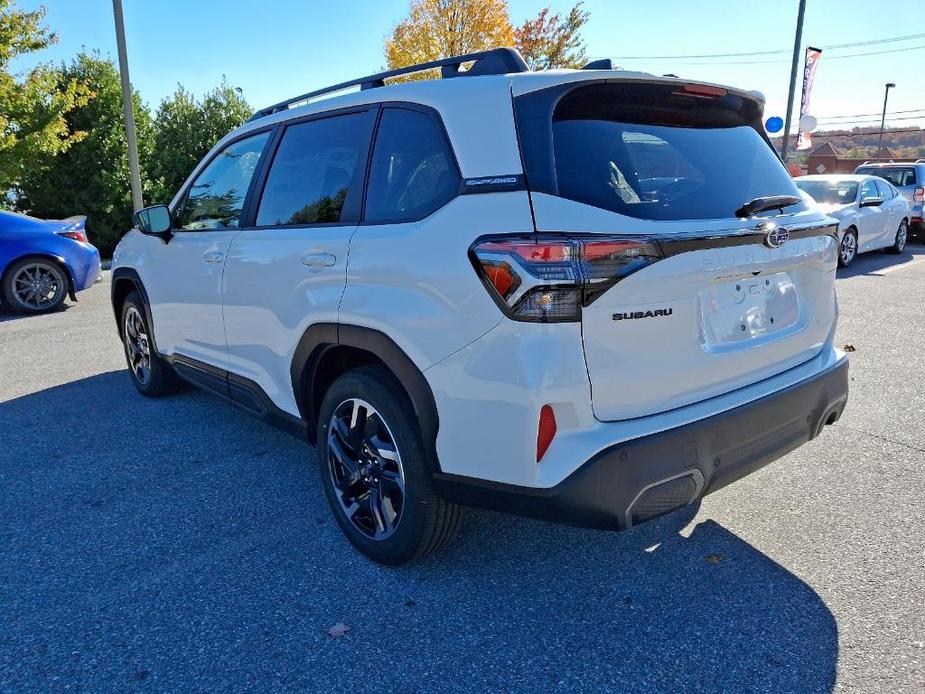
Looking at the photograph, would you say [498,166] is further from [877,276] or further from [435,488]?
[877,276]

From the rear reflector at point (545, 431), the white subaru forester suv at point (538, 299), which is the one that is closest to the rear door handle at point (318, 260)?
the white subaru forester suv at point (538, 299)

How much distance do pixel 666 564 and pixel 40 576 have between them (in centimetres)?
255

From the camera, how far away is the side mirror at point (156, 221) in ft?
13.8

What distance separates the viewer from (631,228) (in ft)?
7.15

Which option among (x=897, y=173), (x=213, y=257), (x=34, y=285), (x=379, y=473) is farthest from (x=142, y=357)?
(x=897, y=173)

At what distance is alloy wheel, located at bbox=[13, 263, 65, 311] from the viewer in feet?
28.3

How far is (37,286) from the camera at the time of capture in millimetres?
8727

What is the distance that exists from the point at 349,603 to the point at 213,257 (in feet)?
6.76

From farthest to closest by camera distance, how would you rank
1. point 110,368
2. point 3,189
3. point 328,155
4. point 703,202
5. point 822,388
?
point 3,189
point 110,368
point 328,155
point 822,388
point 703,202

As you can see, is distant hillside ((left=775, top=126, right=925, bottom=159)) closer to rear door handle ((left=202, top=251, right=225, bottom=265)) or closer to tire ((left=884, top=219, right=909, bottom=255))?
tire ((left=884, top=219, right=909, bottom=255))

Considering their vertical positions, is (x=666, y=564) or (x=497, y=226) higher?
(x=497, y=226)

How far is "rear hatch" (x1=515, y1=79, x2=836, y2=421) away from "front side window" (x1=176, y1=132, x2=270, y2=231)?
1.89m

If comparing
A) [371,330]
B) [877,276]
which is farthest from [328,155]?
[877,276]

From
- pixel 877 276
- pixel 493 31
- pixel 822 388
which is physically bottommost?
pixel 877 276
